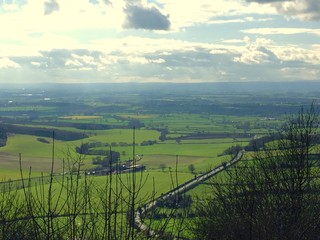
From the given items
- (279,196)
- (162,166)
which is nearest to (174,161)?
(162,166)

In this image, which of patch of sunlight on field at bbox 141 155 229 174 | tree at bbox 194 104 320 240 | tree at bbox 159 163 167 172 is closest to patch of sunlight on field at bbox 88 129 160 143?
patch of sunlight on field at bbox 141 155 229 174

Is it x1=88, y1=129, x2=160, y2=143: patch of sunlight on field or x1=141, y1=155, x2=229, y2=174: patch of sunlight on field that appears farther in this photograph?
x1=88, y1=129, x2=160, y2=143: patch of sunlight on field

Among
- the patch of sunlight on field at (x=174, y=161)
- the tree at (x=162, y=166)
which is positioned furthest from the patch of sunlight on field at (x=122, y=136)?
the tree at (x=162, y=166)

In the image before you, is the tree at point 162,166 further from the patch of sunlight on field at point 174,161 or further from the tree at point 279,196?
the tree at point 279,196

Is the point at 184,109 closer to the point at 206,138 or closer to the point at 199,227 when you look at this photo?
the point at 206,138

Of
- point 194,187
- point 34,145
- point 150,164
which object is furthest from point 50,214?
point 34,145

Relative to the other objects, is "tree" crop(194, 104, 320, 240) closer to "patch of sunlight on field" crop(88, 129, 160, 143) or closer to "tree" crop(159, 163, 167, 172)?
"tree" crop(159, 163, 167, 172)

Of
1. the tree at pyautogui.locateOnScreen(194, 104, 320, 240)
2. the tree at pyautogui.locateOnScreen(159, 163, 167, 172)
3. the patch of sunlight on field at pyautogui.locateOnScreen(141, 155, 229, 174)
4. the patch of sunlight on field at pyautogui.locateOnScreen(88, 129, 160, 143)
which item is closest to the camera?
the tree at pyautogui.locateOnScreen(194, 104, 320, 240)

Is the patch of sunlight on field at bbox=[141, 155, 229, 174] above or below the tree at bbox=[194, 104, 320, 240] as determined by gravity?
below

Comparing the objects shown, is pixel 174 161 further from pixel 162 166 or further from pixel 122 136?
pixel 122 136

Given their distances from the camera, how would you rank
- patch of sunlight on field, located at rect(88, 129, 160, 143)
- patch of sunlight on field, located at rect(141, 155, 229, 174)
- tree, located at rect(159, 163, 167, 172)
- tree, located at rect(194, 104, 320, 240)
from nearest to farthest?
tree, located at rect(194, 104, 320, 240), tree, located at rect(159, 163, 167, 172), patch of sunlight on field, located at rect(141, 155, 229, 174), patch of sunlight on field, located at rect(88, 129, 160, 143)

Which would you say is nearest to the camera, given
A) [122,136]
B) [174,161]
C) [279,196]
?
[279,196]
